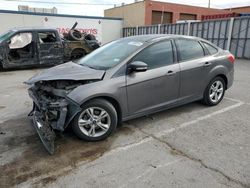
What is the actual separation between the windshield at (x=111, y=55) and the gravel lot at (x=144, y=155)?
1.14 meters

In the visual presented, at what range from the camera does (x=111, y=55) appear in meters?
4.06

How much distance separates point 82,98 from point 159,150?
1.30m

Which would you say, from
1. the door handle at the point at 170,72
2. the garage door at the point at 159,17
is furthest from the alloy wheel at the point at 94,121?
the garage door at the point at 159,17

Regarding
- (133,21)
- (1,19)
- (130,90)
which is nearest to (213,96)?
(130,90)

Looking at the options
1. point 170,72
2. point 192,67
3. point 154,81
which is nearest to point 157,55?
point 170,72

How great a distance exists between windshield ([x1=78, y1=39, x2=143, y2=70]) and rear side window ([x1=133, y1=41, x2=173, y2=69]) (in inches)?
6.6

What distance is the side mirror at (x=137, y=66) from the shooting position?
3527mm

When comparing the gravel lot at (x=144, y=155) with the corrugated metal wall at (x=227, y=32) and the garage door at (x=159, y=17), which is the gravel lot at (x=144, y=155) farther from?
the garage door at (x=159, y=17)

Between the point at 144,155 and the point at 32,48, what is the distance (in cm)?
843

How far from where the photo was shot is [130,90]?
3611 millimetres

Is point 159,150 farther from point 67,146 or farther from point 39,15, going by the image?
point 39,15

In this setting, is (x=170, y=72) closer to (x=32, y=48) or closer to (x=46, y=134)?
(x=46, y=134)

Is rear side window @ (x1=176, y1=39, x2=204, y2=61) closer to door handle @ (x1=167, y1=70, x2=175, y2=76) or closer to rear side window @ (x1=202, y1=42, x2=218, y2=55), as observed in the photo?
rear side window @ (x1=202, y1=42, x2=218, y2=55)

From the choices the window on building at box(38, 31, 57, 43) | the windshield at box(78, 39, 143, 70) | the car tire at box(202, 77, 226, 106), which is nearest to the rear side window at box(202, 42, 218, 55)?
the car tire at box(202, 77, 226, 106)
